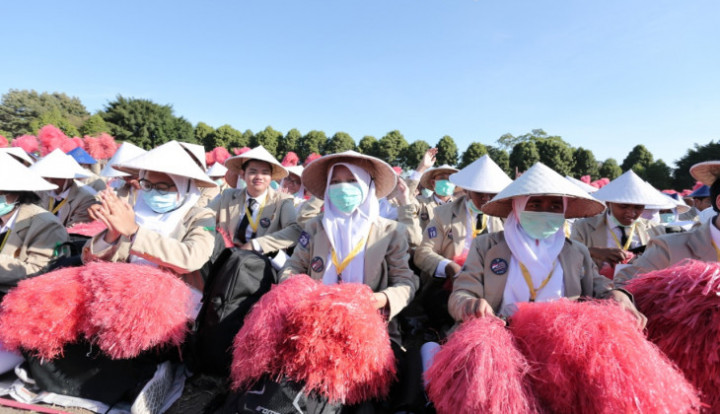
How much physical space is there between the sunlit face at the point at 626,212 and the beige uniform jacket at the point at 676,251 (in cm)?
158

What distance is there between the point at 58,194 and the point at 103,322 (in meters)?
4.64

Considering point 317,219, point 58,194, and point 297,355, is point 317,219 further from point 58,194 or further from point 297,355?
point 58,194

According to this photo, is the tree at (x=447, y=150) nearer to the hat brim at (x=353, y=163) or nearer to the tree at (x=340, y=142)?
the tree at (x=340, y=142)

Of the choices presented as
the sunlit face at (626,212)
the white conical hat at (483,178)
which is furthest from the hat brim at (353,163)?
the sunlit face at (626,212)

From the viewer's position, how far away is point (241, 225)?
15.4ft

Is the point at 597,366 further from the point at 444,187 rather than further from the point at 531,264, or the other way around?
the point at 444,187

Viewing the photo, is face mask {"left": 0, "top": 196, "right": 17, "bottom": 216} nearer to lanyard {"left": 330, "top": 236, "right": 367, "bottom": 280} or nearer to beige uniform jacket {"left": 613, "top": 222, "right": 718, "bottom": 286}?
lanyard {"left": 330, "top": 236, "right": 367, "bottom": 280}

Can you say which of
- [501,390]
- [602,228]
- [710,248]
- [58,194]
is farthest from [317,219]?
[58,194]

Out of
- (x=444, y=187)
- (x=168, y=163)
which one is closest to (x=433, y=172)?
(x=444, y=187)

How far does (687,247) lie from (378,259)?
7.65ft

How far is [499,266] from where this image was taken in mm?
2465

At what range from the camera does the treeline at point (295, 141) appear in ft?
93.4

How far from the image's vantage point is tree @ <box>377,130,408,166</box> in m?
40.6

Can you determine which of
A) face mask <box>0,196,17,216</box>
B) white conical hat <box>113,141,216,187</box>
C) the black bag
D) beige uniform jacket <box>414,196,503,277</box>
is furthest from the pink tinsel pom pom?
face mask <box>0,196,17,216</box>
